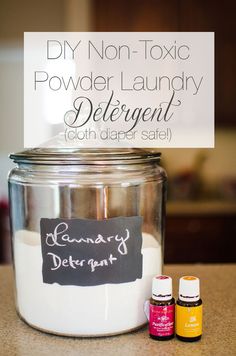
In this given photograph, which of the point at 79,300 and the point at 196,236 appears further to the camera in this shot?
the point at 196,236

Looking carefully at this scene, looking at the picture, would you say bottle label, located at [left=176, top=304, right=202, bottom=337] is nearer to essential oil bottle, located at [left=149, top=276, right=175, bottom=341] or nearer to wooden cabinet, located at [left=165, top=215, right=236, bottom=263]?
essential oil bottle, located at [left=149, top=276, right=175, bottom=341]

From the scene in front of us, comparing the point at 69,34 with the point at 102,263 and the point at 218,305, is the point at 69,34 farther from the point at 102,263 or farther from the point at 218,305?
the point at 218,305

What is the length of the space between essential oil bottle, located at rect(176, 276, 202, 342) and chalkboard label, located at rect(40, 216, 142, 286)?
0.07m

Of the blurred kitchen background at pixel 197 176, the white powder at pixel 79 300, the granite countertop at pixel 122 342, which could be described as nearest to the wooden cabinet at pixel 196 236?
the blurred kitchen background at pixel 197 176

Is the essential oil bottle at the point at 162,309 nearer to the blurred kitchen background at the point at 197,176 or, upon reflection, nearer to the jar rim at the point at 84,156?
the jar rim at the point at 84,156

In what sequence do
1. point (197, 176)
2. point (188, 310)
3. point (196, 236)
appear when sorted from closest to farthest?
point (188, 310)
point (196, 236)
point (197, 176)

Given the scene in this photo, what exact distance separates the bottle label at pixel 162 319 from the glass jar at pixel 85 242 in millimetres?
30

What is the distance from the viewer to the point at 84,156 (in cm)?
59

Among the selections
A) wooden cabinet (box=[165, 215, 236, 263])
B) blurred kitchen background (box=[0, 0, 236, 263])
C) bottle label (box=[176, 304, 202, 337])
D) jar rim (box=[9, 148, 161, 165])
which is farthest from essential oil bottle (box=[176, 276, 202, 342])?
wooden cabinet (box=[165, 215, 236, 263])

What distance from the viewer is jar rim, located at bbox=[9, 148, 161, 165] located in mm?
587

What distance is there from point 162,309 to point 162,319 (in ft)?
0.04

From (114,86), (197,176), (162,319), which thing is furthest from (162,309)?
(197,176)

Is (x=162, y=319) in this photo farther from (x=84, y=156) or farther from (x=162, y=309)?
(x=84, y=156)

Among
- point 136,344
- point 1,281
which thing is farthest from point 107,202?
point 1,281
